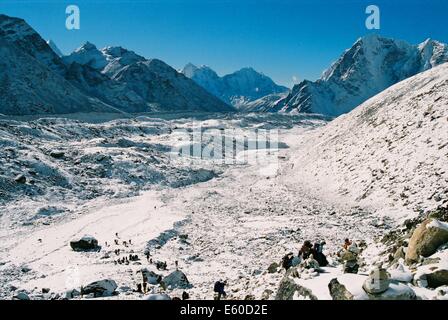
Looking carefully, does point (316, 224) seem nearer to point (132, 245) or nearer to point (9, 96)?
point (132, 245)

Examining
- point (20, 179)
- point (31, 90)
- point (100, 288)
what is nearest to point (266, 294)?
point (100, 288)

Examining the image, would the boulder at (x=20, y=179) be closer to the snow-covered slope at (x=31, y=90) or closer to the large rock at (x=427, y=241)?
the large rock at (x=427, y=241)

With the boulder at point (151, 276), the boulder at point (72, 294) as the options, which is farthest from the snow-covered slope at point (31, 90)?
the boulder at point (72, 294)

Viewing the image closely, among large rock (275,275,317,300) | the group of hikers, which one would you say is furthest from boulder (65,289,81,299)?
large rock (275,275,317,300)

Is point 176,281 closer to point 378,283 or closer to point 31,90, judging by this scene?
point 378,283

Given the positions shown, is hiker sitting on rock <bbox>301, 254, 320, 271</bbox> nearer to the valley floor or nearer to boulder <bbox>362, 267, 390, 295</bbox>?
the valley floor
